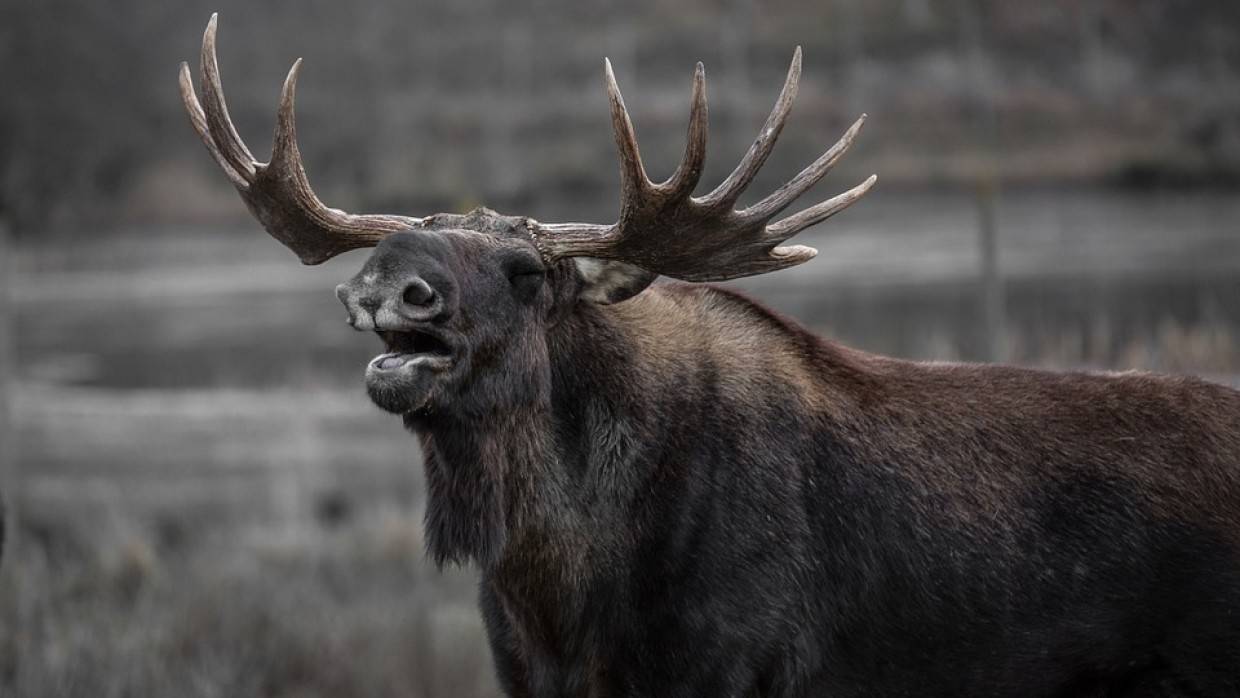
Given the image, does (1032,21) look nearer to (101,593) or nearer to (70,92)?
(70,92)

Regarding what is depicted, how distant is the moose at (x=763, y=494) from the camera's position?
3961 mm

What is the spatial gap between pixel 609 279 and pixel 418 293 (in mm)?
743

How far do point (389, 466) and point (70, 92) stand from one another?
17.7 ft

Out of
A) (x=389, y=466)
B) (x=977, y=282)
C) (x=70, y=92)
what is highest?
(x=70, y=92)

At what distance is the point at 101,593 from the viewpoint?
335 inches

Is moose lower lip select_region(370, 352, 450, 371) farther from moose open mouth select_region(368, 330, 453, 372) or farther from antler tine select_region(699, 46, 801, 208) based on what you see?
antler tine select_region(699, 46, 801, 208)

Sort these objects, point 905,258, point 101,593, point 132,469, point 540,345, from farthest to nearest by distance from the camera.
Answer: point 905,258 → point 132,469 → point 101,593 → point 540,345

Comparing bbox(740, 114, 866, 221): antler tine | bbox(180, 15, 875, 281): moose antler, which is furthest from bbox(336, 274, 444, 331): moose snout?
bbox(740, 114, 866, 221): antler tine

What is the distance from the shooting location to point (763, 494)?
13.3 feet

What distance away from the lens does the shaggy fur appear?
396cm

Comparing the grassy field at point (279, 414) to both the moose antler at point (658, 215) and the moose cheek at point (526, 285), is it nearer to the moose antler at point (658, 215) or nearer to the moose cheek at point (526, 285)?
the moose antler at point (658, 215)

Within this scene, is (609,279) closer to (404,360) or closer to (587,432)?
(587,432)

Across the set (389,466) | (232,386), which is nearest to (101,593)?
(389,466)

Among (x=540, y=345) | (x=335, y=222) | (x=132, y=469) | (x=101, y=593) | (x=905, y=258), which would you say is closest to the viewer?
(x=540, y=345)
